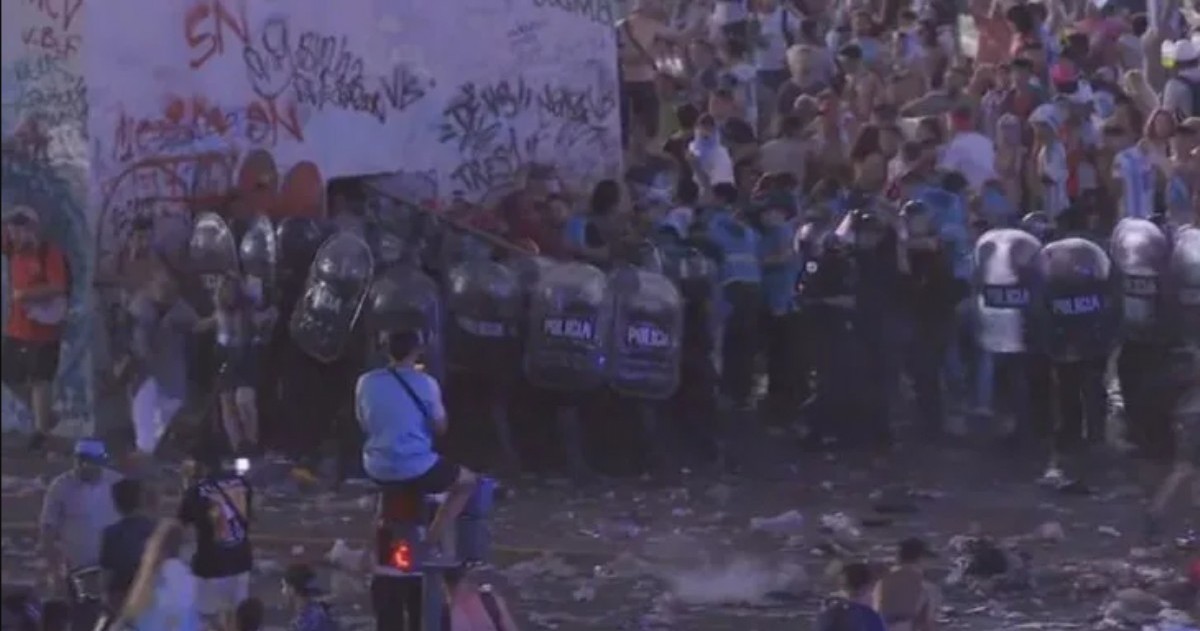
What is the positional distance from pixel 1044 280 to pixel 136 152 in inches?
149

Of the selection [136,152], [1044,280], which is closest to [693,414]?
[1044,280]

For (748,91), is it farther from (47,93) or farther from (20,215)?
(20,215)

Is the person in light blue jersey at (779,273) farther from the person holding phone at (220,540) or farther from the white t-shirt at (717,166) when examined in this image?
the person holding phone at (220,540)

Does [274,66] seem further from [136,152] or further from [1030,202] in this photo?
[1030,202]

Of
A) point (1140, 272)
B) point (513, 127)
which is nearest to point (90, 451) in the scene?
point (513, 127)

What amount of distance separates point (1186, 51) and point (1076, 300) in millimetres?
1128

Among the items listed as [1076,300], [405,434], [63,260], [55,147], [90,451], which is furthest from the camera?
[1076,300]

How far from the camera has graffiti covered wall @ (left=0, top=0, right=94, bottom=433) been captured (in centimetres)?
1166

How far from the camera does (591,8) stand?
14031 millimetres

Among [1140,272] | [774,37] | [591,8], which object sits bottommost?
[1140,272]

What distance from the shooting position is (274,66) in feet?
44.2

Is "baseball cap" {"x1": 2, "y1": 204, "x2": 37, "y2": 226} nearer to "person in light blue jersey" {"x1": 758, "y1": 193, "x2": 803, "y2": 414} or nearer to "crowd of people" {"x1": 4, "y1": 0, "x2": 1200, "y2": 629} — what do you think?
"crowd of people" {"x1": 4, "y1": 0, "x2": 1200, "y2": 629}

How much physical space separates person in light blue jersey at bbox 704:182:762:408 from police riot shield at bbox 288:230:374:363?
62.7 inches

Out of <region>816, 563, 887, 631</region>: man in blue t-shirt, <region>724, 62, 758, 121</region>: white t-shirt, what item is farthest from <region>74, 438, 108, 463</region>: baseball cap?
<region>724, 62, 758, 121</region>: white t-shirt
